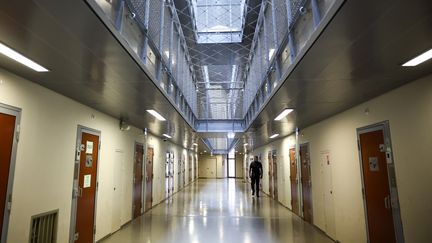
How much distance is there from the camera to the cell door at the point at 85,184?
13.9 feet

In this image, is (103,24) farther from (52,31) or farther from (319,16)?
(319,16)

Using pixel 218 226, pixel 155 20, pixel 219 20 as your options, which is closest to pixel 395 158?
pixel 155 20

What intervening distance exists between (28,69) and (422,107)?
4.19 meters

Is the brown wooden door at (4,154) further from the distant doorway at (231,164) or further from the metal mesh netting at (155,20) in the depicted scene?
the distant doorway at (231,164)

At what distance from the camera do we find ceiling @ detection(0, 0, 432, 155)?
1684 mm

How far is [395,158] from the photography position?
11.1 feet

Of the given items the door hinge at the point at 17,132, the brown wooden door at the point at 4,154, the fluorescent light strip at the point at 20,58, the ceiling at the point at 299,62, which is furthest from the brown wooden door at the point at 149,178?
the fluorescent light strip at the point at 20,58

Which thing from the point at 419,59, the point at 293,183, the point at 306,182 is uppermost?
the point at 419,59

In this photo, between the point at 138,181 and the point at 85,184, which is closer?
the point at 85,184

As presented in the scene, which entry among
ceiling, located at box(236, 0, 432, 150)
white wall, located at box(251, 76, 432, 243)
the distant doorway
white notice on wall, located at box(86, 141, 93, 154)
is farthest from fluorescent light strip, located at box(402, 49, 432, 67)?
the distant doorway

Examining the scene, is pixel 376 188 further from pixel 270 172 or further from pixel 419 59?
pixel 270 172

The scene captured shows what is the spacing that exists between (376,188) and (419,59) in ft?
6.80

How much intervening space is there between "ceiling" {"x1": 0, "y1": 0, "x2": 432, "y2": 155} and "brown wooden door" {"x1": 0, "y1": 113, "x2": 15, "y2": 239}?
540 millimetres

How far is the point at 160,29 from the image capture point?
3.85 meters
